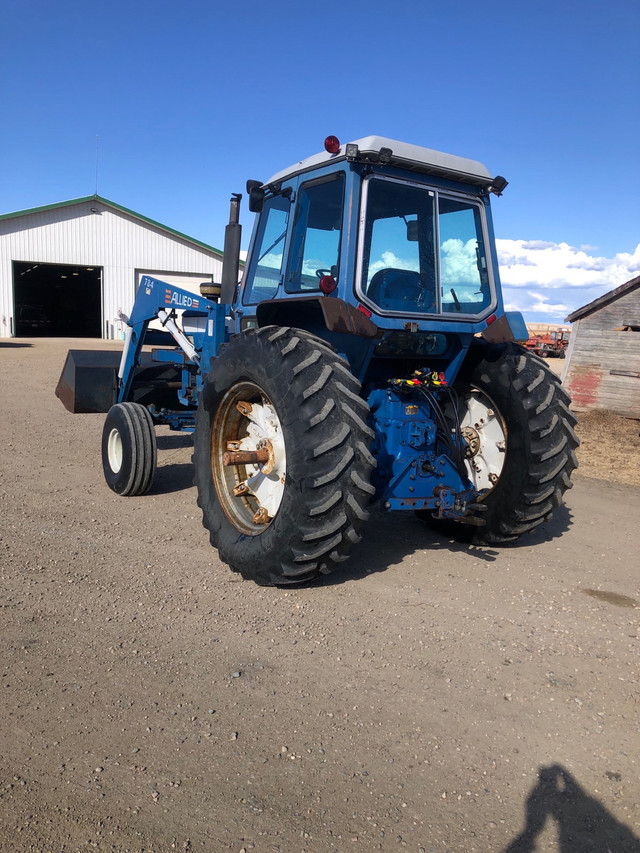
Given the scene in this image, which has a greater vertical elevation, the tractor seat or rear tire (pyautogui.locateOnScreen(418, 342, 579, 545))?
the tractor seat

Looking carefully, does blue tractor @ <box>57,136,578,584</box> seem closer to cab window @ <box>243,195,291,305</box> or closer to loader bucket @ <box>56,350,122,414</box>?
cab window @ <box>243,195,291,305</box>

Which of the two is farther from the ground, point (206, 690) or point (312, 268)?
point (312, 268)

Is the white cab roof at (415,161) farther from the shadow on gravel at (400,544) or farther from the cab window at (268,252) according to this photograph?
the shadow on gravel at (400,544)

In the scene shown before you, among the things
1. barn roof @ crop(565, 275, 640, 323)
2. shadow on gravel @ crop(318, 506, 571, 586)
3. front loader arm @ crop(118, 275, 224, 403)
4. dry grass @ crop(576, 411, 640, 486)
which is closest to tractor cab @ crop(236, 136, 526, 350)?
front loader arm @ crop(118, 275, 224, 403)

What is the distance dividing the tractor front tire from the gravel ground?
0.28m

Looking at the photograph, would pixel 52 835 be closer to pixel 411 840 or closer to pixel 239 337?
pixel 411 840

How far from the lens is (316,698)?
315 cm

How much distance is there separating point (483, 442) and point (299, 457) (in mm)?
1893

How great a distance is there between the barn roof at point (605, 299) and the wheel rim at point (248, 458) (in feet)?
34.3

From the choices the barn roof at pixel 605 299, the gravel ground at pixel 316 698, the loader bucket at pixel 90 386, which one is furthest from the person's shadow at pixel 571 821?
the barn roof at pixel 605 299

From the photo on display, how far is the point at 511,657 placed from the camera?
11.9 ft

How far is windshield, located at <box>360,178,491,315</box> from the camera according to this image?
454 cm

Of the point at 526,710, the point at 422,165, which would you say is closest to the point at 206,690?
the point at 526,710

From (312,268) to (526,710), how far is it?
10.0ft
